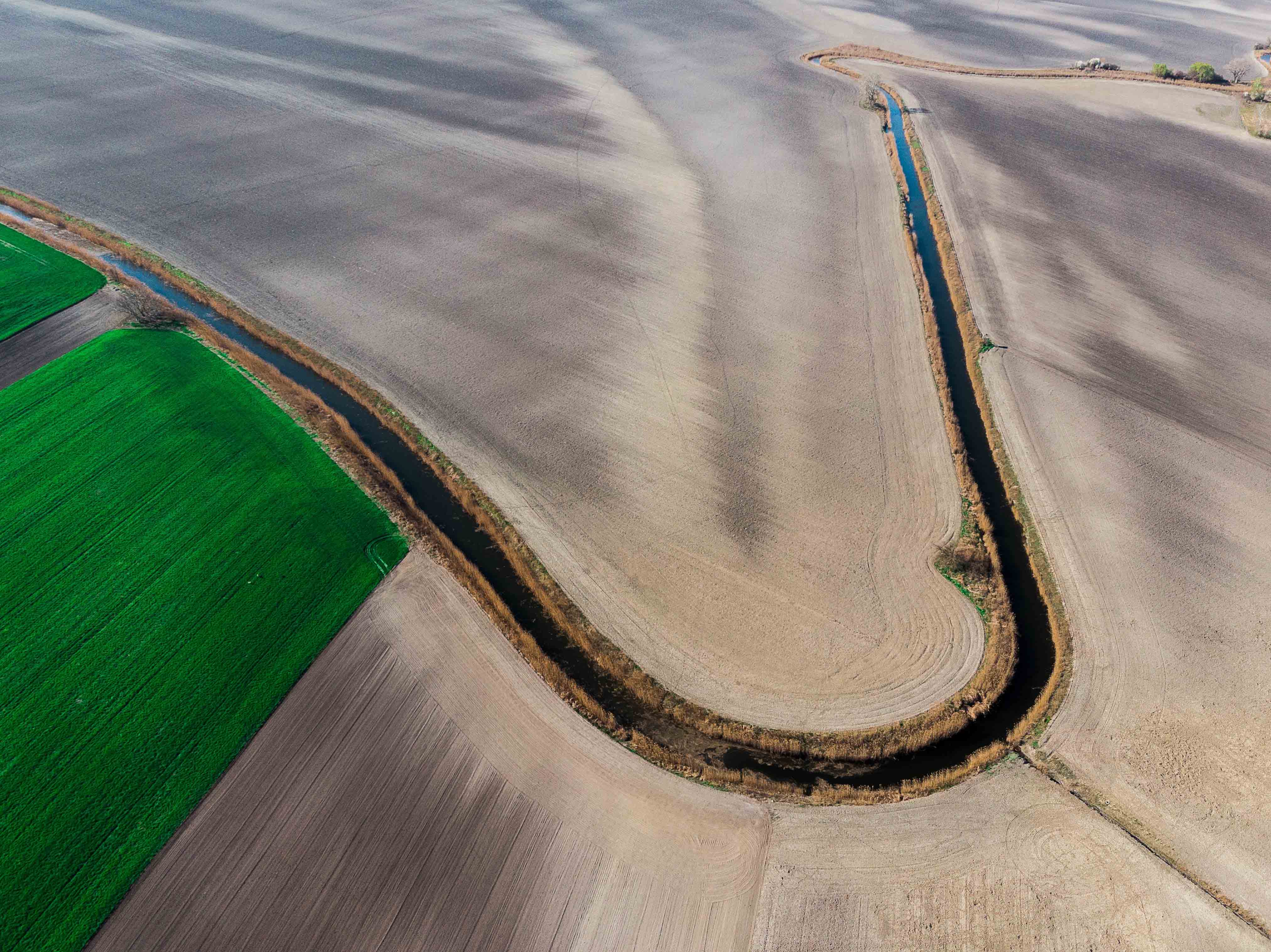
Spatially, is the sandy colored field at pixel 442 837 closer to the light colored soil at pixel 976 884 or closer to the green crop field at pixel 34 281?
the light colored soil at pixel 976 884

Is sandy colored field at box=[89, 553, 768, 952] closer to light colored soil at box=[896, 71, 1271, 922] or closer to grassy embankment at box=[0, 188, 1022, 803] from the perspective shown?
grassy embankment at box=[0, 188, 1022, 803]

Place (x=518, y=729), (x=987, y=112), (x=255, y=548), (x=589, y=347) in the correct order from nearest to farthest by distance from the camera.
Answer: (x=518, y=729) < (x=255, y=548) < (x=589, y=347) < (x=987, y=112)

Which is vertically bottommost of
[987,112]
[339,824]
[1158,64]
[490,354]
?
[339,824]

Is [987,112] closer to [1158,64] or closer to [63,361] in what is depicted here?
[1158,64]

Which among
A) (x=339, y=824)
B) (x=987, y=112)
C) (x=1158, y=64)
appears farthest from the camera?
(x=1158, y=64)

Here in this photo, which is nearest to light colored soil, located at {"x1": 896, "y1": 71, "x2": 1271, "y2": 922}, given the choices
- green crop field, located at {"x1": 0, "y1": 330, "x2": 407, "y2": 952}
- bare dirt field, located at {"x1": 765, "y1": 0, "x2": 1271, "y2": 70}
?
bare dirt field, located at {"x1": 765, "y1": 0, "x2": 1271, "y2": 70}

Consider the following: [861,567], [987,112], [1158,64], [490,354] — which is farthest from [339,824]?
[1158,64]
